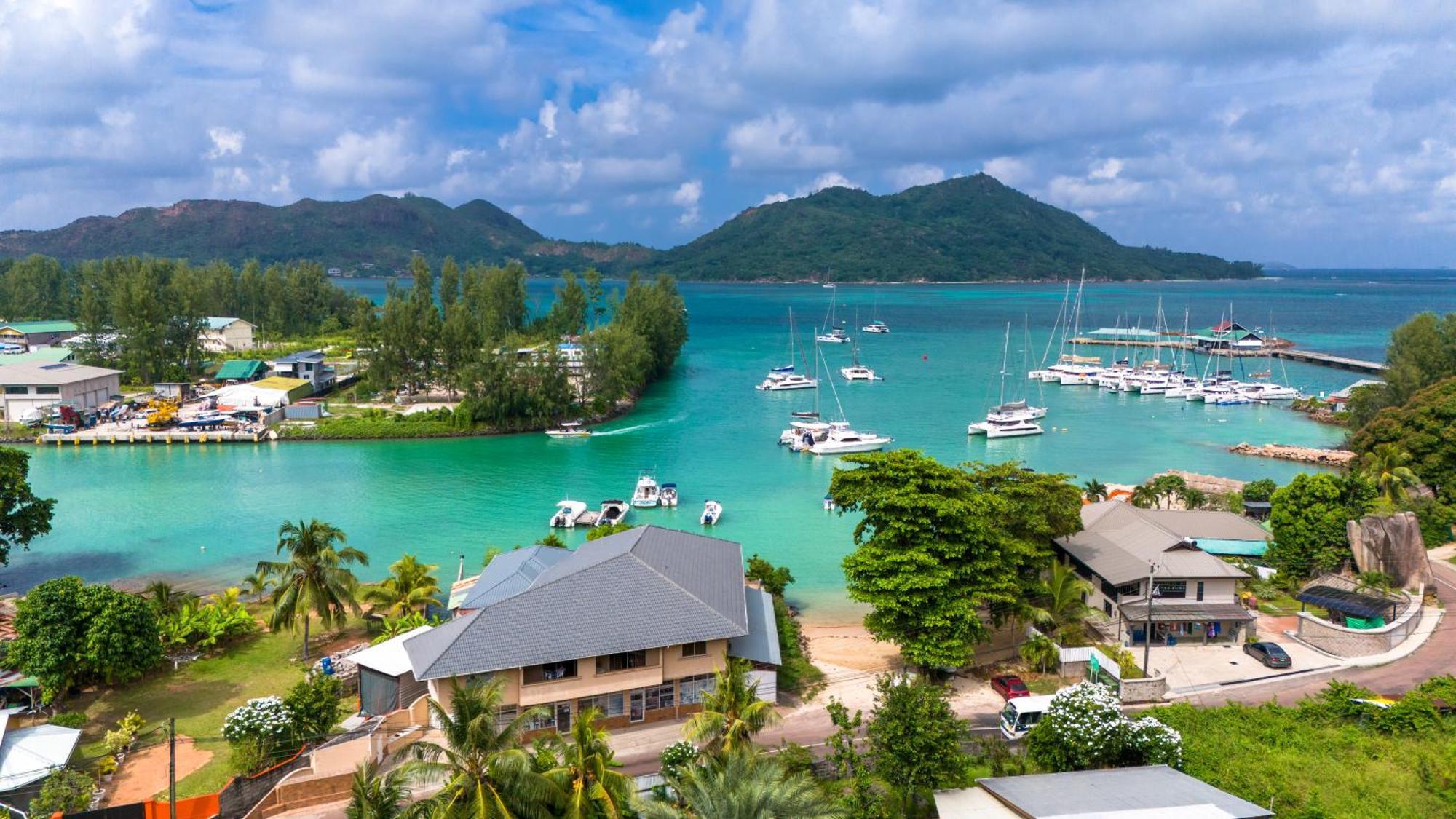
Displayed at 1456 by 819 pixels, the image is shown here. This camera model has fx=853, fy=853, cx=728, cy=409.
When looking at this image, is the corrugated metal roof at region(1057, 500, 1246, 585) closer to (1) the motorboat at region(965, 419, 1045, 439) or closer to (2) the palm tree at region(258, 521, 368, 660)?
(2) the palm tree at region(258, 521, 368, 660)

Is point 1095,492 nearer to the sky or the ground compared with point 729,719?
nearer to the ground

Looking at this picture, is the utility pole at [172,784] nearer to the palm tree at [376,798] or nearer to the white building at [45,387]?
the palm tree at [376,798]

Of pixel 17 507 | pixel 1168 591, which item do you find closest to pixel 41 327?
pixel 17 507

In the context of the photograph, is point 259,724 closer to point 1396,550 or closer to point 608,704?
point 608,704

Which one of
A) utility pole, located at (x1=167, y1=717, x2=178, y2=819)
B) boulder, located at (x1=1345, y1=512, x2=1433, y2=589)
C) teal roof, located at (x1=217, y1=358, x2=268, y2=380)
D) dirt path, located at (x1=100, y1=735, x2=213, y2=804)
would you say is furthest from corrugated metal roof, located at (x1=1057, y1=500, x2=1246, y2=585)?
teal roof, located at (x1=217, y1=358, x2=268, y2=380)

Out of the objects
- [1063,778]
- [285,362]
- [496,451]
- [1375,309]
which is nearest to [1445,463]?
[1063,778]

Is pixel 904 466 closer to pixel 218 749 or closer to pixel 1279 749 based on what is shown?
pixel 1279 749
